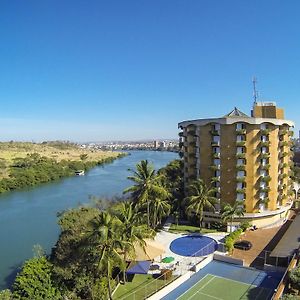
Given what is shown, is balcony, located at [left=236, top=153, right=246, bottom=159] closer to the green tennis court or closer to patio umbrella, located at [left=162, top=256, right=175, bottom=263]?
patio umbrella, located at [left=162, top=256, right=175, bottom=263]

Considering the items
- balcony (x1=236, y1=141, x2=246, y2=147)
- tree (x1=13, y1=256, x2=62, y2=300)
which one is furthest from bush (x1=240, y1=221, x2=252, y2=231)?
tree (x1=13, y1=256, x2=62, y2=300)

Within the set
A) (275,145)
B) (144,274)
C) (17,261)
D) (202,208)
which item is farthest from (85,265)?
(275,145)

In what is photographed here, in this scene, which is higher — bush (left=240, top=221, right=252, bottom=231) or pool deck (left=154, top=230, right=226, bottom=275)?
bush (left=240, top=221, right=252, bottom=231)

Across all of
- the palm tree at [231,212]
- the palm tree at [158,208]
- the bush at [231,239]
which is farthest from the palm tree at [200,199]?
the bush at [231,239]

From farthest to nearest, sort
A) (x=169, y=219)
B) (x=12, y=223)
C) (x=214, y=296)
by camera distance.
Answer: (x=12, y=223) → (x=169, y=219) → (x=214, y=296)

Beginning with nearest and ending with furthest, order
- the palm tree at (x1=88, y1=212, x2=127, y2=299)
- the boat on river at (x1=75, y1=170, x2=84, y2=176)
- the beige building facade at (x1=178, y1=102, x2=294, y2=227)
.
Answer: the palm tree at (x1=88, y1=212, x2=127, y2=299) < the beige building facade at (x1=178, y1=102, x2=294, y2=227) < the boat on river at (x1=75, y1=170, x2=84, y2=176)

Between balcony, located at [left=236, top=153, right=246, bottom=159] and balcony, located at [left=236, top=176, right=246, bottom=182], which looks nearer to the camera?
balcony, located at [left=236, top=153, right=246, bottom=159]

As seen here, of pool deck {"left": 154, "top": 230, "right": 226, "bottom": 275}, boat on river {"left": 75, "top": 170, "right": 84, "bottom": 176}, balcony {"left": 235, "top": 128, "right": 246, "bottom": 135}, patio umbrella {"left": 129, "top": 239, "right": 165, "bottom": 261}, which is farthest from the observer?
boat on river {"left": 75, "top": 170, "right": 84, "bottom": 176}

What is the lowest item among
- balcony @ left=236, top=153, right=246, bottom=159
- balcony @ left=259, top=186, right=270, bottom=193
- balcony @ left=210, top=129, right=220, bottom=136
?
balcony @ left=259, top=186, right=270, bottom=193

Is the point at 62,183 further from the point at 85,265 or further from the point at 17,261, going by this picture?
the point at 85,265
